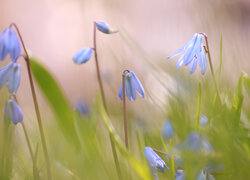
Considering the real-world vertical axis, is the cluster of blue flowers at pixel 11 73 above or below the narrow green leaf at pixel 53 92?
above

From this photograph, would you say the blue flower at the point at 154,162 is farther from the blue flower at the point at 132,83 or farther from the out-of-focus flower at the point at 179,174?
the blue flower at the point at 132,83

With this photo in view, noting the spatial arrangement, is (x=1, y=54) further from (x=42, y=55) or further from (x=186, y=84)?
(x=42, y=55)

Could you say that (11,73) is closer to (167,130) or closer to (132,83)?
(132,83)

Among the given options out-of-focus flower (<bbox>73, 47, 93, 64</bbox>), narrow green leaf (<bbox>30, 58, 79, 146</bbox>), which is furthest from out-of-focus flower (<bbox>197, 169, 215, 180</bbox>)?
narrow green leaf (<bbox>30, 58, 79, 146</bbox>)

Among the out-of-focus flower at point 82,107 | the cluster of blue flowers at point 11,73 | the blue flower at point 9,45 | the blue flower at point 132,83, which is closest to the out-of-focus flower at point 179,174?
the blue flower at point 132,83

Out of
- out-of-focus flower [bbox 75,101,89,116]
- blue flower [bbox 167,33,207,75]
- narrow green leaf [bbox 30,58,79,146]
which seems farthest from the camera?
out-of-focus flower [bbox 75,101,89,116]

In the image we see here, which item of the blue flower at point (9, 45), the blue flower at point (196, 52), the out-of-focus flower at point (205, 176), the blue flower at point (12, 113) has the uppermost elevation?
the blue flower at point (9, 45)

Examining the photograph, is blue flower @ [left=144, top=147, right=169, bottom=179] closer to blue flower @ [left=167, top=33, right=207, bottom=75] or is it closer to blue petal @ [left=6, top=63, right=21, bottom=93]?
blue flower @ [left=167, top=33, right=207, bottom=75]

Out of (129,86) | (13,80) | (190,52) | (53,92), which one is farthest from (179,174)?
(53,92)

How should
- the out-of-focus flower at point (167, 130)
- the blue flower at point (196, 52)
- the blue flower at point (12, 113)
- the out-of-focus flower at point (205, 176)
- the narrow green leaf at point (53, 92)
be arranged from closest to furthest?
the out-of-focus flower at point (205, 176), the blue flower at point (12, 113), the blue flower at point (196, 52), the out-of-focus flower at point (167, 130), the narrow green leaf at point (53, 92)

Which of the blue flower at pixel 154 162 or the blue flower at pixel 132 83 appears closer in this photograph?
the blue flower at pixel 154 162
